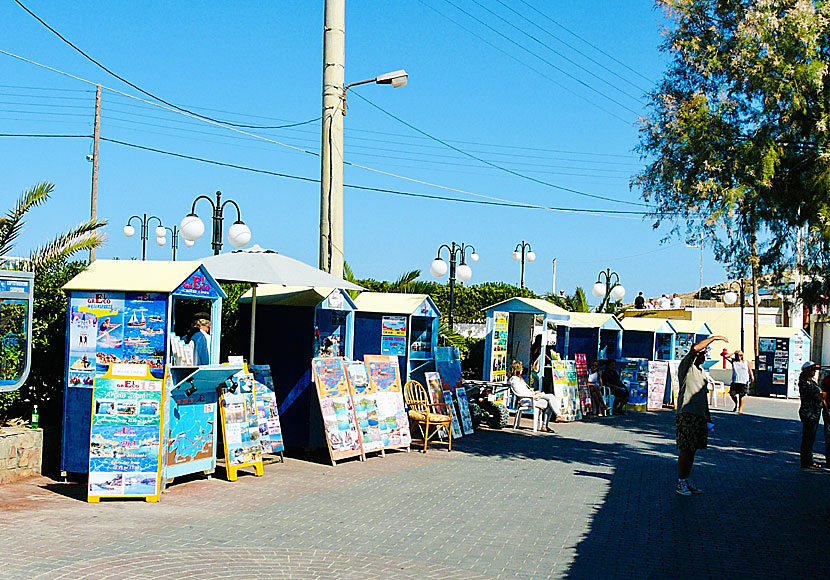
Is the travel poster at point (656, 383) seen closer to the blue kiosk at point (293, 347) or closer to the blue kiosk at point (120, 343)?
the blue kiosk at point (293, 347)

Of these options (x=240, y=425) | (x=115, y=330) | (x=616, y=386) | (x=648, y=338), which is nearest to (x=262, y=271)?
(x=240, y=425)

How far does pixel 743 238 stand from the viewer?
12125 mm

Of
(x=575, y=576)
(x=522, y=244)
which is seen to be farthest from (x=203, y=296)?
(x=522, y=244)

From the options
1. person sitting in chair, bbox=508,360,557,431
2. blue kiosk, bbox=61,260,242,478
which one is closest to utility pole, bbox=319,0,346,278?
blue kiosk, bbox=61,260,242,478

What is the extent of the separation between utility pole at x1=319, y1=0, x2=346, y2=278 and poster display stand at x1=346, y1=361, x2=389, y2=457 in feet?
4.72

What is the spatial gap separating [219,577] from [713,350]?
29.6 m

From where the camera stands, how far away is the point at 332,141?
42.4 ft

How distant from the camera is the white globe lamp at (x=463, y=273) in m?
23.5

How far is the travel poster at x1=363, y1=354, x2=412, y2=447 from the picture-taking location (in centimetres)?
1287

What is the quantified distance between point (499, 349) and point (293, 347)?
852cm

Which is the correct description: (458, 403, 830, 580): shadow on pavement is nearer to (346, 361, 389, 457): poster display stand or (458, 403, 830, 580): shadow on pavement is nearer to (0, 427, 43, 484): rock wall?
(346, 361, 389, 457): poster display stand

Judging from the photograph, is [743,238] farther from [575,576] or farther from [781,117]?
[575,576]

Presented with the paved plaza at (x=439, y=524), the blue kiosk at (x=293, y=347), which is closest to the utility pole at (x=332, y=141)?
the blue kiosk at (x=293, y=347)

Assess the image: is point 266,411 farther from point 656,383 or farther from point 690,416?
point 656,383
